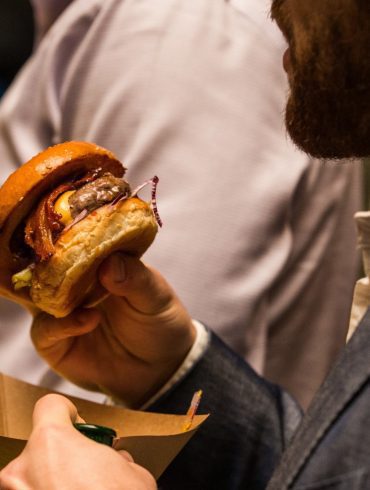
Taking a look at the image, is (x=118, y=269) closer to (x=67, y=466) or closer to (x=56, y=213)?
(x=56, y=213)

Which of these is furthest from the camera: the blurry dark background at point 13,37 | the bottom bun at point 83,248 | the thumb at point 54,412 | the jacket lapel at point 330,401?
the blurry dark background at point 13,37

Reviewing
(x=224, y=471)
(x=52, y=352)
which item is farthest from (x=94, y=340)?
(x=224, y=471)

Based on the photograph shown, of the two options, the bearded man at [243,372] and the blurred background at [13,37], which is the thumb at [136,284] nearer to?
the bearded man at [243,372]

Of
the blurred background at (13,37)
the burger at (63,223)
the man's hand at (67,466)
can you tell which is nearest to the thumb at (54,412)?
the man's hand at (67,466)

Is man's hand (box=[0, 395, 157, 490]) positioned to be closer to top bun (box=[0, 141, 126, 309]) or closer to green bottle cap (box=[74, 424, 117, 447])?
green bottle cap (box=[74, 424, 117, 447])

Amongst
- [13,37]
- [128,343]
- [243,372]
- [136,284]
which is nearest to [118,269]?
[136,284]
